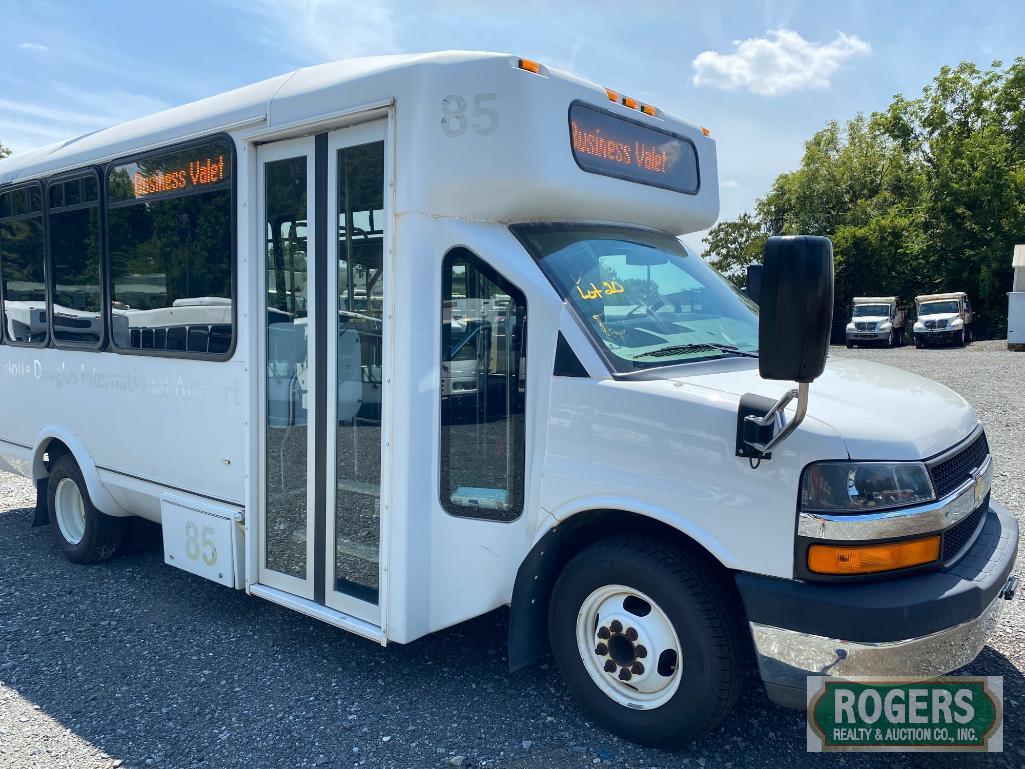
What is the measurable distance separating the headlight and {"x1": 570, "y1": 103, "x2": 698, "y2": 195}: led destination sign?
1781 millimetres

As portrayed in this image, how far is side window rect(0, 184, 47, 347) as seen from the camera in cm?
588

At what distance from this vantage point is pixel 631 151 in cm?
408

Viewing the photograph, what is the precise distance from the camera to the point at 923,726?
319 cm

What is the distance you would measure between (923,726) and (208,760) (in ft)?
9.57

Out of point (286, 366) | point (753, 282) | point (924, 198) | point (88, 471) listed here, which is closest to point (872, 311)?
point (924, 198)

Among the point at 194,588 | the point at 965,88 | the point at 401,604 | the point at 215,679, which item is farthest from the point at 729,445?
the point at 965,88

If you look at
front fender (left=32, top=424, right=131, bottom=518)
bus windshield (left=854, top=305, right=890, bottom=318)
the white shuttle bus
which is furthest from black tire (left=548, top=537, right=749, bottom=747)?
bus windshield (left=854, top=305, right=890, bottom=318)

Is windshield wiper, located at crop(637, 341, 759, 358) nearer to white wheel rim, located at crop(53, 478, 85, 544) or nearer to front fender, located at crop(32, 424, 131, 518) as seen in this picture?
front fender, located at crop(32, 424, 131, 518)

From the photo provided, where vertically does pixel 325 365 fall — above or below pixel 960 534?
above

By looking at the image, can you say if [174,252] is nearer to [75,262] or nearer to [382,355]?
[75,262]

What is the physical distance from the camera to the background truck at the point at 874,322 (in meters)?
31.8

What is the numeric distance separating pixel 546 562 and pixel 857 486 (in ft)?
4.33

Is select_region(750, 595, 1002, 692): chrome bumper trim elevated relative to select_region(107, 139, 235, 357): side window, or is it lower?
lower

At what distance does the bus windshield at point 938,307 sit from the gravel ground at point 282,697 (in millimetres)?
29113
